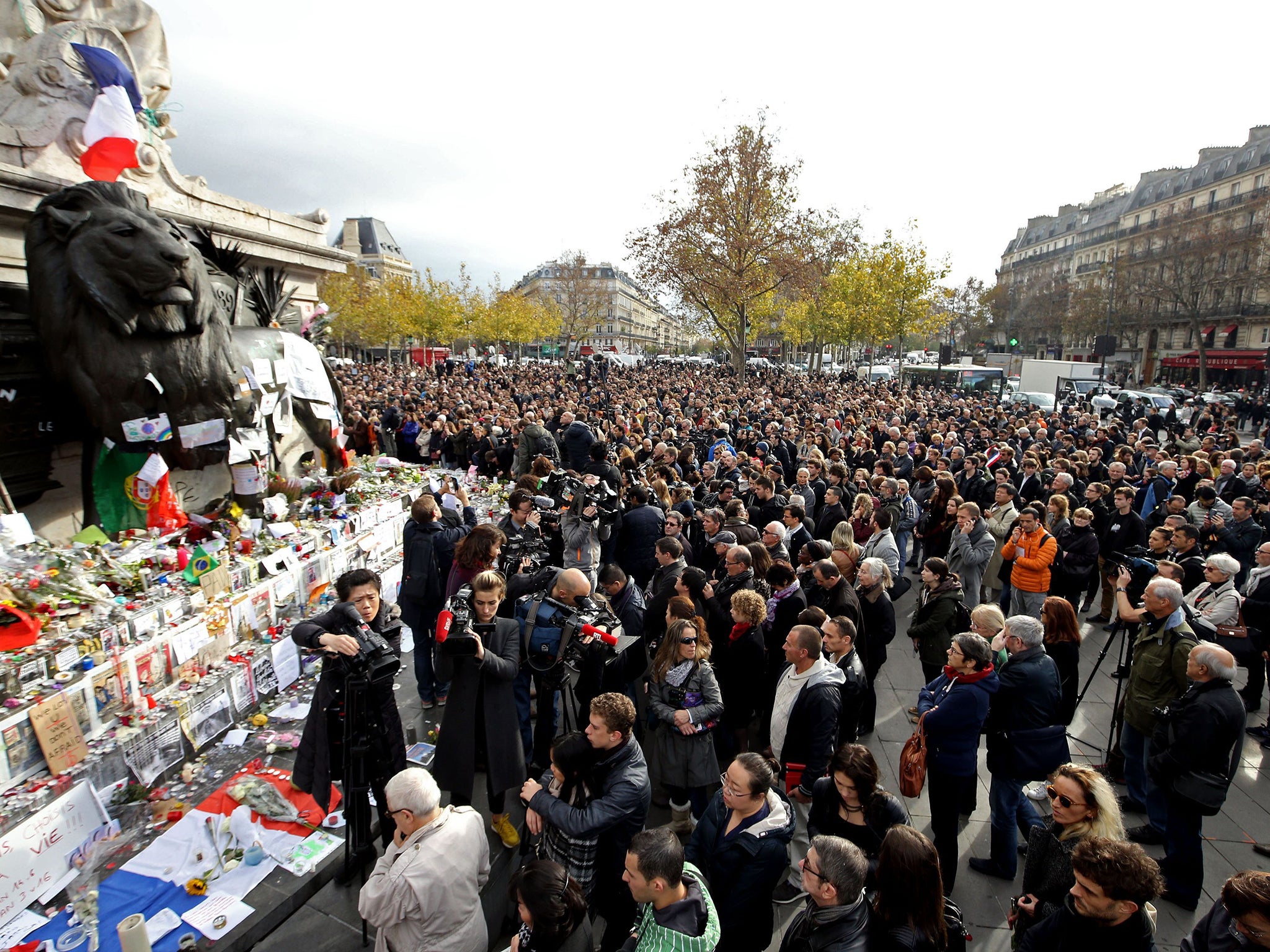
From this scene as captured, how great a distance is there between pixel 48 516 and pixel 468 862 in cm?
558

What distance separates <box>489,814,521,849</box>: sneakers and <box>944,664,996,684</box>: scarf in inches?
109

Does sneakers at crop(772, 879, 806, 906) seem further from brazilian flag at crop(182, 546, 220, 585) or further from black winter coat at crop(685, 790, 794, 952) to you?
brazilian flag at crop(182, 546, 220, 585)

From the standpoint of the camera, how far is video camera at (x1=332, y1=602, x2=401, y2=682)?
11.0 ft

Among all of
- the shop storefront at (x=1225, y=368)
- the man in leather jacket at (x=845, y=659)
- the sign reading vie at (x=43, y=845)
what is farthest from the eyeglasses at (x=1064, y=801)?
the shop storefront at (x=1225, y=368)

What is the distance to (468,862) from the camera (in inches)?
102

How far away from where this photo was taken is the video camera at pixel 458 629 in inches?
130

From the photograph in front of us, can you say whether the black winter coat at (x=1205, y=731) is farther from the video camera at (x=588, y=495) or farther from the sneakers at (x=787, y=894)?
the video camera at (x=588, y=495)


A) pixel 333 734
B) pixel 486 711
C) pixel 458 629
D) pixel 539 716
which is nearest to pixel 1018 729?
pixel 539 716

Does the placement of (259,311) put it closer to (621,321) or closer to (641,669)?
(641,669)

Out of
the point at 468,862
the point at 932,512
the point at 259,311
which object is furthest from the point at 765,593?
the point at 259,311

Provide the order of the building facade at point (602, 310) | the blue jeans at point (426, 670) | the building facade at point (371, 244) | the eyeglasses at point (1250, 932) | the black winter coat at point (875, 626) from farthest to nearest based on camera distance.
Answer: the building facade at point (371, 244)
the building facade at point (602, 310)
the blue jeans at point (426, 670)
the black winter coat at point (875, 626)
the eyeglasses at point (1250, 932)

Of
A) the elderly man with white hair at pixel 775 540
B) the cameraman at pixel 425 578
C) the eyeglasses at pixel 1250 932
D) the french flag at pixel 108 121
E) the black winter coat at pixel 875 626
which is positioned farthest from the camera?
the french flag at pixel 108 121

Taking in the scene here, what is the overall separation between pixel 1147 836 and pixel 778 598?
2711 millimetres

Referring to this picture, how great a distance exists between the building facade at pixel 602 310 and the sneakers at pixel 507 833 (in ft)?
102
